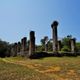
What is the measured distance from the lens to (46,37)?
59906 millimetres

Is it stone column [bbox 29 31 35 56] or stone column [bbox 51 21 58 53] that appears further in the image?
stone column [bbox 51 21 58 53]

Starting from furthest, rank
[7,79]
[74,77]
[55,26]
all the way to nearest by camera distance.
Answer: [55,26]
[74,77]
[7,79]

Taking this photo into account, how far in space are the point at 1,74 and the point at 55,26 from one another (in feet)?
69.6

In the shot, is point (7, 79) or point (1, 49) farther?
point (1, 49)

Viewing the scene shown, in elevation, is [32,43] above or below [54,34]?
below

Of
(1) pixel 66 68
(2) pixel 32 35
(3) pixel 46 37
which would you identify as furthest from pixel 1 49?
(1) pixel 66 68

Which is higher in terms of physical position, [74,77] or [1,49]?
[1,49]

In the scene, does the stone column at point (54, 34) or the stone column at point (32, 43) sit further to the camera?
the stone column at point (54, 34)

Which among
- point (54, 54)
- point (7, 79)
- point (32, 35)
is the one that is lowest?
point (7, 79)

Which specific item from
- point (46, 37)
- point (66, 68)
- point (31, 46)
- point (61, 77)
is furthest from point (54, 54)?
point (46, 37)

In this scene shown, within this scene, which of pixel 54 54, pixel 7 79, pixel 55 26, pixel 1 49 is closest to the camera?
pixel 7 79

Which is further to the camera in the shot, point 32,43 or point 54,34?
point 54,34

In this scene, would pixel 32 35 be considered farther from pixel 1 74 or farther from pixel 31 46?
pixel 1 74

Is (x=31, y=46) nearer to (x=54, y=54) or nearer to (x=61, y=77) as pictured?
(x=54, y=54)
